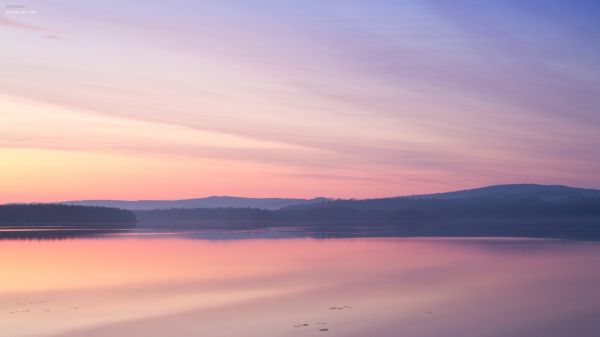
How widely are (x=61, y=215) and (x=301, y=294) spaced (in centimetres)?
8364

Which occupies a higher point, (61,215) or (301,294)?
(61,215)

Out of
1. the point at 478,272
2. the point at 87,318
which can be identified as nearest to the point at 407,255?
the point at 478,272

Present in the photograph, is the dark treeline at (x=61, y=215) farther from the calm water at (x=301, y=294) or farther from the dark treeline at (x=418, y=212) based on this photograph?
the calm water at (x=301, y=294)

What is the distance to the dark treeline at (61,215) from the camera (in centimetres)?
8794

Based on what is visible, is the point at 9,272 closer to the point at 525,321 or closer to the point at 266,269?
the point at 266,269

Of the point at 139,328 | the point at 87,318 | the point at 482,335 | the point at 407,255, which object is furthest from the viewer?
the point at 407,255

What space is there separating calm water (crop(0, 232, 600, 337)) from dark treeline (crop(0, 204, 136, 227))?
213 ft

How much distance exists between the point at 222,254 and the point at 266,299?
12682 millimetres

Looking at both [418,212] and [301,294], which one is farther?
[418,212]

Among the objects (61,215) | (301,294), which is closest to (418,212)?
(61,215)

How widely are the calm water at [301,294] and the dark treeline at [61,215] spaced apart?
213ft

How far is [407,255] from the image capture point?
88.4 ft

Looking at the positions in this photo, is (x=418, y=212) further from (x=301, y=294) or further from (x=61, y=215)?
(x=301, y=294)

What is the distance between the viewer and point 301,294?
618 inches
